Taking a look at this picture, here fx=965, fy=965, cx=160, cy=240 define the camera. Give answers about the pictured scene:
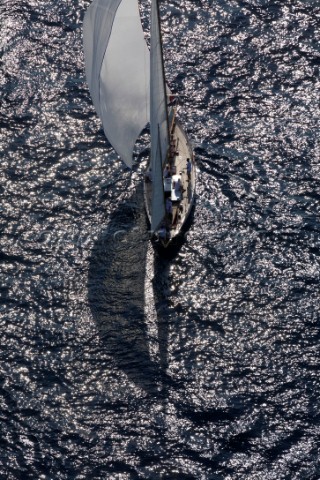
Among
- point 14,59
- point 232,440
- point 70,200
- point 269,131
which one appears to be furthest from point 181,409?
point 14,59

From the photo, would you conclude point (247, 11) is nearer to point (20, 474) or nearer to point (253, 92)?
point (253, 92)

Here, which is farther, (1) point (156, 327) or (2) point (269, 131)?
(2) point (269, 131)

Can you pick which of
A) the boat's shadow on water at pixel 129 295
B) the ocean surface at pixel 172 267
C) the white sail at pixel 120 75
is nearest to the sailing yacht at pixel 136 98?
the white sail at pixel 120 75

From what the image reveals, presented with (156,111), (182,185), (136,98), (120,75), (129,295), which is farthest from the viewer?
(182,185)

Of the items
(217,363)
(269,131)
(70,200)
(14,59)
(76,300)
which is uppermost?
(14,59)

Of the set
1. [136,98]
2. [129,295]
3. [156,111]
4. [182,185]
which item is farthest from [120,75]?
[129,295]

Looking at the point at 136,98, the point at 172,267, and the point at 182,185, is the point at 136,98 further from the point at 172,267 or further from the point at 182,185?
the point at 172,267
